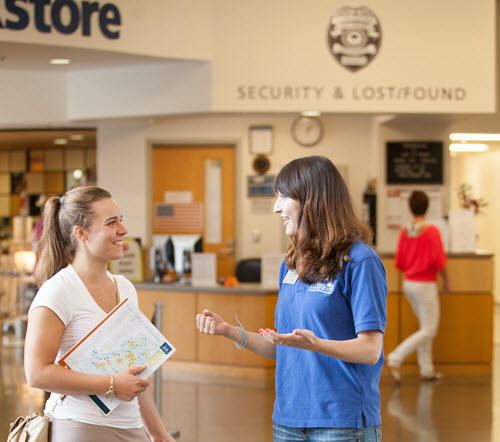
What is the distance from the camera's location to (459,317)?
6945mm

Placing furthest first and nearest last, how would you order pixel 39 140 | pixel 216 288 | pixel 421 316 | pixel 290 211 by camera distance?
pixel 39 140, pixel 216 288, pixel 421 316, pixel 290 211

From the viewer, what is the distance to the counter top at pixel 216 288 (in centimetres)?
648

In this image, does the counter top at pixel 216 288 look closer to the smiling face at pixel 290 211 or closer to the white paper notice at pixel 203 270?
the white paper notice at pixel 203 270

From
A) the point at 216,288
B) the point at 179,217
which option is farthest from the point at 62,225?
the point at 179,217

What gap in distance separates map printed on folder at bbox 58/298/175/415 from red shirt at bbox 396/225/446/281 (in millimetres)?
4718

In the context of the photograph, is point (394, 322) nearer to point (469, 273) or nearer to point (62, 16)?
point (469, 273)

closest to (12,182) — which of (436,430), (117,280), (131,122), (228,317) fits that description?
(131,122)

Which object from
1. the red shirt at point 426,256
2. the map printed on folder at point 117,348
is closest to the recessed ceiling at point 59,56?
the red shirt at point 426,256

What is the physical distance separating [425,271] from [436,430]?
1.69m

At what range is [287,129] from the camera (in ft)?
29.0

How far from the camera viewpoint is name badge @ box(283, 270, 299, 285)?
2124mm

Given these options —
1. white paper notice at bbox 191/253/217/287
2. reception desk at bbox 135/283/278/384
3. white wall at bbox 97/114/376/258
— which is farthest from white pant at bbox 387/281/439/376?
white wall at bbox 97/114/376/258

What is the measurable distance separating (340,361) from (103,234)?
83 cm

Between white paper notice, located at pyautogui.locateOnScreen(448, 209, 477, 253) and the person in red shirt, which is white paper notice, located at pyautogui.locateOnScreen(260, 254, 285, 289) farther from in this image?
white paper notice, located at pyautogui.locateOnScreen(448, 209, 477, 253)
